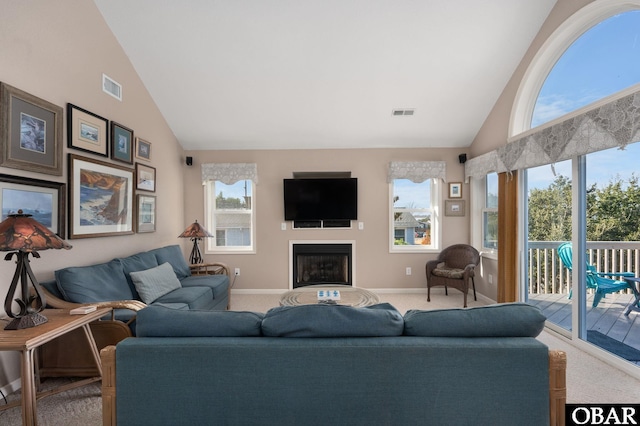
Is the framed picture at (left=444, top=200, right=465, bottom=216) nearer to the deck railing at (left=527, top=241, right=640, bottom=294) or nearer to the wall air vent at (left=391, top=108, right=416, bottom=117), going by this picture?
the deck railing at (left=527, top=241, right=640, bottom=294)

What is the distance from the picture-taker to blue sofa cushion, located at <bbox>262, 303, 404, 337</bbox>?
142 cm

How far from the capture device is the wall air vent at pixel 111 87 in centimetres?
329

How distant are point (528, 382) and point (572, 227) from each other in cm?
245

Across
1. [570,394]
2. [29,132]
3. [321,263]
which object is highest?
[29,132]

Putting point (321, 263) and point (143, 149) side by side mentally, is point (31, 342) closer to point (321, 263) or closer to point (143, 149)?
point (143, 149)

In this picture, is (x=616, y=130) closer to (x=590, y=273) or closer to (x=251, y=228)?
(x=590, y=273)

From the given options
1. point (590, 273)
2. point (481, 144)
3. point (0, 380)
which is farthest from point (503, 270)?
point (0, 380)

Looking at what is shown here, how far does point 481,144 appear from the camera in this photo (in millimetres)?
4777

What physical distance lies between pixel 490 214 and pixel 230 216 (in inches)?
165

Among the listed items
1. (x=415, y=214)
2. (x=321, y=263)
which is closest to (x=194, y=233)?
(x=321, y=263)

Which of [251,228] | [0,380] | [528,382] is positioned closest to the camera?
[528,382]

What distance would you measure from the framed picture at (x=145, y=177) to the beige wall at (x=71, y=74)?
173mm

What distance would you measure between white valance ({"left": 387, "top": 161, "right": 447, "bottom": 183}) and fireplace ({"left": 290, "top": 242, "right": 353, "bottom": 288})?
1424 mm

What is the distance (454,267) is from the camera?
15.8ft
